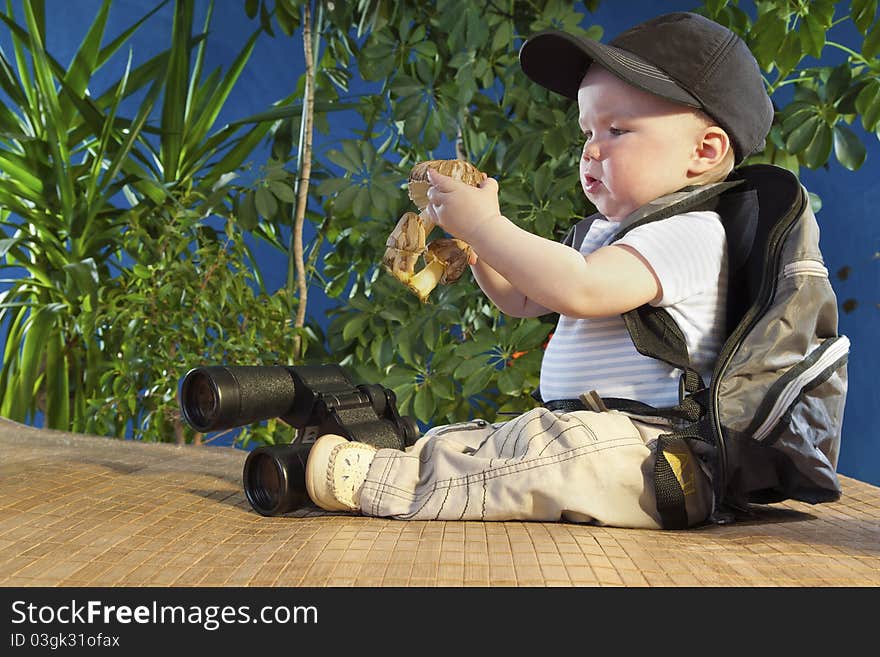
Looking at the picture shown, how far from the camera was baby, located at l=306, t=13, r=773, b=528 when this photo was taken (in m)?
0.79

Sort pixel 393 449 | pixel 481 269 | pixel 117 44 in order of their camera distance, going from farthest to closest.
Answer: pixel 117 44, pixel 481 269, pixel 393 449

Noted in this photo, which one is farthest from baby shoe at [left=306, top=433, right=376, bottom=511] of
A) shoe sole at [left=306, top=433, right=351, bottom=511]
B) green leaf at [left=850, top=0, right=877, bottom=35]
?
green leaf at [left=850, top=0, right=877, bottom=35]

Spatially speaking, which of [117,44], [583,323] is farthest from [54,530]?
[117,44]

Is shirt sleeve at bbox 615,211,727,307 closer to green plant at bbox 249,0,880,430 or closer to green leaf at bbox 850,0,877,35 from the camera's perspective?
green plant at bbox 249,0,880,430

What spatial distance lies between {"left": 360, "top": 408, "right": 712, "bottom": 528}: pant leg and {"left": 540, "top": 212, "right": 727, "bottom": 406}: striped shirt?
0.05 m

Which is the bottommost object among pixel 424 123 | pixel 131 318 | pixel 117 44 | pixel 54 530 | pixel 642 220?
pixel 54 530

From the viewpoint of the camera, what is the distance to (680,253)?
0.85m

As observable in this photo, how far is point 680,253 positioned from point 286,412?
406 mm

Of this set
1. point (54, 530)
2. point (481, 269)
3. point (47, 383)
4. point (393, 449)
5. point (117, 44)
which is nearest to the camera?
point (54, 530)

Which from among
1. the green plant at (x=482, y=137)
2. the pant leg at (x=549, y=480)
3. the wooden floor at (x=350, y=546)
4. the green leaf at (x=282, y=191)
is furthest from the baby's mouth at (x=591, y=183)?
the green leaf at (x=282, y=191)

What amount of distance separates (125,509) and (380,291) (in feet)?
3.73

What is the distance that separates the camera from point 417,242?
891 mm

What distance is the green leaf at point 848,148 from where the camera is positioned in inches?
66.4
